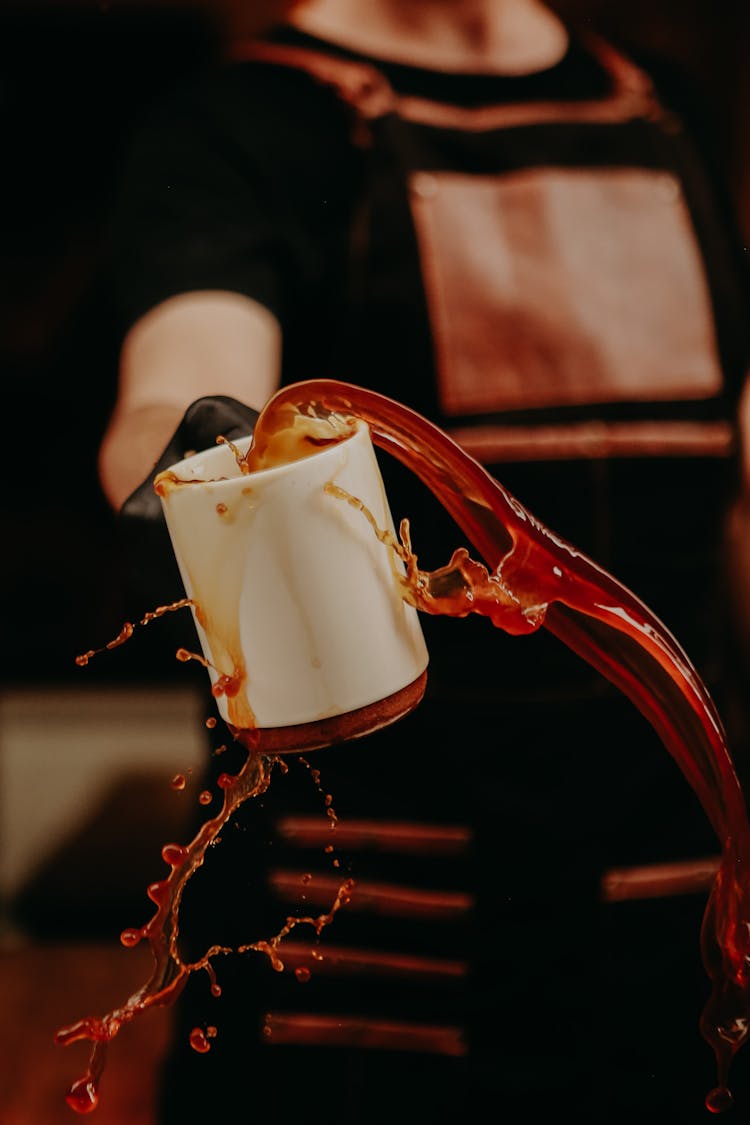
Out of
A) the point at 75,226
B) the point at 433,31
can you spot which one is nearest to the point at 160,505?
the point at 433,31

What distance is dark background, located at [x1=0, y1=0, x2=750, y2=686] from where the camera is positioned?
1.34 meters

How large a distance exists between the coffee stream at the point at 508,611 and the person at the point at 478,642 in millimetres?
258

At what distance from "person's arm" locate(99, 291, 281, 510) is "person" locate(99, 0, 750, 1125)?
96 mm

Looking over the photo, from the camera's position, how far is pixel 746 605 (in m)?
1.01

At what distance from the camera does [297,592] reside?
0.49m

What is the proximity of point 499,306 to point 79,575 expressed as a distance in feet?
3.42

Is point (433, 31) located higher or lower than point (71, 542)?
higher

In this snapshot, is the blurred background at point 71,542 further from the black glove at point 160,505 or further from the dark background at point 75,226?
the black glove at point 160,505

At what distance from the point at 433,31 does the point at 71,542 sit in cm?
104

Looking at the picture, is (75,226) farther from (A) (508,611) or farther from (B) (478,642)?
(A) (508,611)

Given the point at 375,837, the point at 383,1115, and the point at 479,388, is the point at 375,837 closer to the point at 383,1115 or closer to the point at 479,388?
the point at 383,1115

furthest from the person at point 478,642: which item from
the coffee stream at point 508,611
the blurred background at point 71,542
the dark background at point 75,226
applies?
the blurred background at point 71,542

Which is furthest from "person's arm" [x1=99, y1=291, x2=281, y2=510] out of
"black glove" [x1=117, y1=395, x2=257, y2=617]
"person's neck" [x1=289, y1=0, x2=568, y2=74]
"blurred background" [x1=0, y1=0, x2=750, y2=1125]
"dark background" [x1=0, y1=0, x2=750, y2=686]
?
"blurred background" [x1=0, y1=0, x2=750, y2=1125]

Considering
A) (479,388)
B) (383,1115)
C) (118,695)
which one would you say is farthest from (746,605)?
(118,695)
